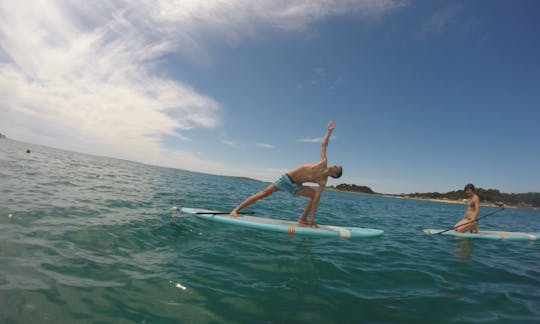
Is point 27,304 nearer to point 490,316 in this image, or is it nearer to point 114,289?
point 114,289

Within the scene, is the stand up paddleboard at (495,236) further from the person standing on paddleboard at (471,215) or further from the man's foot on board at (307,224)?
the man's foot on board at (307,224)

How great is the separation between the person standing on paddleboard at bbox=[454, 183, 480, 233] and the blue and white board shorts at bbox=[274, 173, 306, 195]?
779 cm

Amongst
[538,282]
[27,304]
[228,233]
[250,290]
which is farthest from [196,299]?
[538,282]

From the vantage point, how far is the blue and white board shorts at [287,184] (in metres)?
8.73

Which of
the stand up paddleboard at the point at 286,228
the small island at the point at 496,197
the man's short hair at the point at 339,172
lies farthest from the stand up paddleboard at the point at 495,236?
the small island at the point at 496,197

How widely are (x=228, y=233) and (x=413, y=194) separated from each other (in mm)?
162221

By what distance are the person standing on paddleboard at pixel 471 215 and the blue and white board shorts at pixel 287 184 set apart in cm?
779

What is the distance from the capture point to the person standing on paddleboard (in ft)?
35.3

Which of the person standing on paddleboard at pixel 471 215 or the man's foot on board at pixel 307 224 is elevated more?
the person standing on paddleboard at pixel 471 215

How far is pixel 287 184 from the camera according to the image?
8.77 m

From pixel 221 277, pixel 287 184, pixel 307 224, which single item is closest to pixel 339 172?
pixel 287 184

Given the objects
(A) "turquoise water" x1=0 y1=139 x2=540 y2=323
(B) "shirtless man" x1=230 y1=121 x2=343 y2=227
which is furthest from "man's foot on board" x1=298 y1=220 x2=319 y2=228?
(A) "turquoise water" x1=0 y1=139 x2=540 y2=323

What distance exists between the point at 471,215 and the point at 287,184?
8.89 meters

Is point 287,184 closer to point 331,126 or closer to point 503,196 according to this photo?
point 331,126
